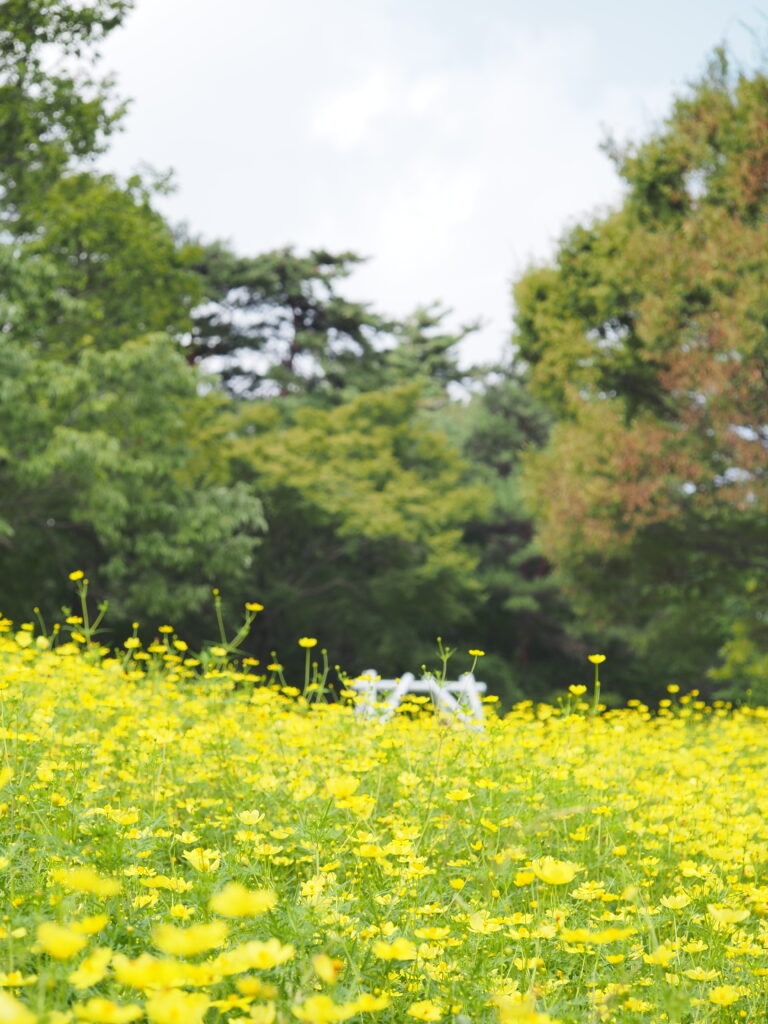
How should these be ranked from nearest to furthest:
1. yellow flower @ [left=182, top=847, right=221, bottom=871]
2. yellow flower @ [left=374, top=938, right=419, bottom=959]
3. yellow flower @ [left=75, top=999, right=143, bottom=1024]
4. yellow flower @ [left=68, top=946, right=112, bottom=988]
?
1. yellow flower @ [left=75, top=999, right=143, bottom=1024]
2. yellow flower @ [left=68, top=946, right=112, bottom=988]
3. yellow flower @ [left=374, top=938, right=419, bottom=959]
4. yellow flower @ [left=182, top=847, right=221, bottom=871]

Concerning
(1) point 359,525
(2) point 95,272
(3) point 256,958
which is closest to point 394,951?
(3) point 256,958

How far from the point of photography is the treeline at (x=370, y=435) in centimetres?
1122

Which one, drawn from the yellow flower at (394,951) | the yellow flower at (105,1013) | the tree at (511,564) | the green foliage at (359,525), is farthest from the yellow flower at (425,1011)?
the tree at (511,564)

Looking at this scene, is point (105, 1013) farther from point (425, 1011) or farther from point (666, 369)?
point (666, 369)

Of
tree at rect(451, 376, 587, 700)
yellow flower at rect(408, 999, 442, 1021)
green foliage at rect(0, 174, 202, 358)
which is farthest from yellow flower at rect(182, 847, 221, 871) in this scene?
tree at rect(451, 376, 587, 700)

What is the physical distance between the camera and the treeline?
442 inches

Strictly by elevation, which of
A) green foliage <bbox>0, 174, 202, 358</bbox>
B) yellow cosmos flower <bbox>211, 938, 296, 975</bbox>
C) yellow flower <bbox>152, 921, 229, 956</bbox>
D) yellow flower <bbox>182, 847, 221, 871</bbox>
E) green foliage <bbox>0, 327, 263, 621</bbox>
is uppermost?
green foliage <bbox>0, 174, 202, 358</bbox>

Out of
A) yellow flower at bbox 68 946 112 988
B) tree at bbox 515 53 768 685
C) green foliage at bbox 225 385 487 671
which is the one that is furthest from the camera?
green foliage at bbox 225 385 487 671

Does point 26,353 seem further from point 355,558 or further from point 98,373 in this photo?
point 355,558

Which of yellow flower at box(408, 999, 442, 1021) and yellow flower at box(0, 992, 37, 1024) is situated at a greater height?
yellow flower at box(0, 992, 37, 1024)

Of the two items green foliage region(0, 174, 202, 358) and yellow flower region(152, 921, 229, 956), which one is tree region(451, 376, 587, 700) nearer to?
green foliage region(0, 174, 202, 358)

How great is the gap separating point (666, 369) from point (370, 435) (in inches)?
309

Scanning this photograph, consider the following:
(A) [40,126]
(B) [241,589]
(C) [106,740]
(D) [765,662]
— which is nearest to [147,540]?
(B) [241,589]

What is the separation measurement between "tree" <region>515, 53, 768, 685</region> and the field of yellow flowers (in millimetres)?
7360
